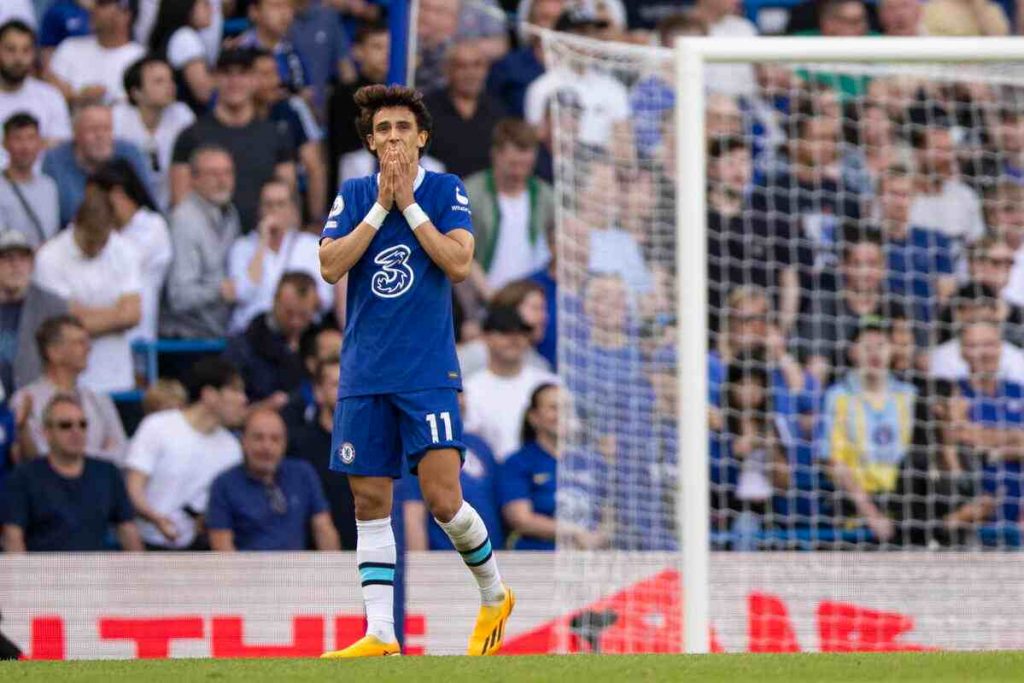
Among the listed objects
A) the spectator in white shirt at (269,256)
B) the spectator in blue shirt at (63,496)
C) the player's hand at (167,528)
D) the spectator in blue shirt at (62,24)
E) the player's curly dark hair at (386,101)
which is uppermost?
the spectator in blue shirt at (62,24)

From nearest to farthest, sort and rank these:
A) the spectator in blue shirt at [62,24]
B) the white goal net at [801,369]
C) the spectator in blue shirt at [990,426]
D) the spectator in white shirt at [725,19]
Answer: the white goal net at [801,369] < the spectator in blue shirt at [990,426] < the spectator in blue shirt at [62,24] < the spectator in white shirt at [725,19]

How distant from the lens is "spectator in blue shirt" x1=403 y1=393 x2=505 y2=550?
10.9 metres

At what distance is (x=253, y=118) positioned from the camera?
467 inches

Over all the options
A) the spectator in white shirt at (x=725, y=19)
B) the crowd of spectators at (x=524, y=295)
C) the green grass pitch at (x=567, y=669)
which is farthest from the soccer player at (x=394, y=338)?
the spectator in white shirt at (x=725, y=19)

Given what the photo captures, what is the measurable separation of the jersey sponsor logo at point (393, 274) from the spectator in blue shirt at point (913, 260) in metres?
5.64

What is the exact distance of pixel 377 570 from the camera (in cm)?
665

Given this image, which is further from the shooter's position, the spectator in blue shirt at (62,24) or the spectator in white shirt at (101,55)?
the spectator in blue shirt at (62,24)

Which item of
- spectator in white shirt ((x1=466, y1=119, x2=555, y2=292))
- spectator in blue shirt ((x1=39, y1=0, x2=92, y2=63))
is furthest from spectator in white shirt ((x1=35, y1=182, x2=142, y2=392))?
spectator in white shirt ((x1=466, y1=119, x2=555, y2=292))

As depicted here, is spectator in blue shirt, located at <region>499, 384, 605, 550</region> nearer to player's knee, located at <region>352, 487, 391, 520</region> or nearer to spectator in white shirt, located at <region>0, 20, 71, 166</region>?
spectator in white shirt, located at <region>0, 20, 71, 166</region>

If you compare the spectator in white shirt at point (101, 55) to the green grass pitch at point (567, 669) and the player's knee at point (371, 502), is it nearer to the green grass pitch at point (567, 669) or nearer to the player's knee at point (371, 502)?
the player's knee at point (371, 502)

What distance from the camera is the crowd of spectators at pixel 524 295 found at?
10898 millimetres

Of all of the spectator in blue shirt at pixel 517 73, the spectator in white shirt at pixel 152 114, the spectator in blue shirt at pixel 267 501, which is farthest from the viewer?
the spectator in blue shirt at pixel 517 73

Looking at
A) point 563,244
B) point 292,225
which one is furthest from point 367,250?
point 292,225

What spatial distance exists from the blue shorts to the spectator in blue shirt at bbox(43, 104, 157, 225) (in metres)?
5.43
